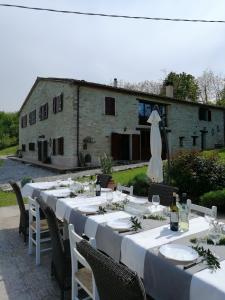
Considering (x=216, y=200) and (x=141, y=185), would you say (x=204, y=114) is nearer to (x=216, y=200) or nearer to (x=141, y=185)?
(x=141, y=185)

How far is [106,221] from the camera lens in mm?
3207

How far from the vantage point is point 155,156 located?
682cm

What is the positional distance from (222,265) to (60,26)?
28.9 feet

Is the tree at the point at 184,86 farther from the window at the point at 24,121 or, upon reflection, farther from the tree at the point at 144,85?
the window at the point at 24,121

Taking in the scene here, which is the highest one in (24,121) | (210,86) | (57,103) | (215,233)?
(210,86)

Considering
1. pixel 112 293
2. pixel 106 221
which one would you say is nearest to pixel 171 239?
pixel 106 221

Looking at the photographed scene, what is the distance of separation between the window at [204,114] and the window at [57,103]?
11.9 meters

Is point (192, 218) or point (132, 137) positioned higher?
point (132, 137)

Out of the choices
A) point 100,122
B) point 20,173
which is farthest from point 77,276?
point 100,122

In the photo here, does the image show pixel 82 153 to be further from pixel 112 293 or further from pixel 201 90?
pixel 201 90

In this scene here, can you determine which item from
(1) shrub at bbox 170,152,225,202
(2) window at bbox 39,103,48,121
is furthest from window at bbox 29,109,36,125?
(1) shrub at bbox 170,152,225,202

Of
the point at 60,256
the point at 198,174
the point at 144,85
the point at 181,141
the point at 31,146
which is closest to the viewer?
the point at 60,256

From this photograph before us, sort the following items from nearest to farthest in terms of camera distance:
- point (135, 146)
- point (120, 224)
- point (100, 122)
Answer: point (120, 224)
point (100, 122)
point (135, 146)

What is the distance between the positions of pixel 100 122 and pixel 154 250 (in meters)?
15.9
